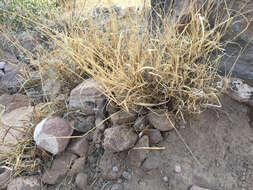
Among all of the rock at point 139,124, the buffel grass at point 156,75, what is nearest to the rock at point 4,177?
the buffel grass at point 156,75

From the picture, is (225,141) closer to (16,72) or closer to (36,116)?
(36,116)

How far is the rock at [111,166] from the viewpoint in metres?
1.15

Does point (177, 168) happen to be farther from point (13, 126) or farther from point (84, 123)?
point (13, 126)

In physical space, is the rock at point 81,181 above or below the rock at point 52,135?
below

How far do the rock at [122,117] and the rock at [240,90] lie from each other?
0.55 meters

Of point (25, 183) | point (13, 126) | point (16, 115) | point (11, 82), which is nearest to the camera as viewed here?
point (25, 183)

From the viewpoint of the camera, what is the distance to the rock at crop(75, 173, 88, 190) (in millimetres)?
1165

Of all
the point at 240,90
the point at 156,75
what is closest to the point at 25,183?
the point at 156,75

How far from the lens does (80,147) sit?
125cm

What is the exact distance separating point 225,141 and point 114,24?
0.90 m

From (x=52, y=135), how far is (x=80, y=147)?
0.53 feet

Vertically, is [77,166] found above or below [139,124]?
below

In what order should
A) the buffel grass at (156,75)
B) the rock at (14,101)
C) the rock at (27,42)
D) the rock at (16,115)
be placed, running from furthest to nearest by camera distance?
1. the rock at (27,42)
2. the rock at (14,101)
3. the rock at (16,115)
4. the buffel grass at (156,75)

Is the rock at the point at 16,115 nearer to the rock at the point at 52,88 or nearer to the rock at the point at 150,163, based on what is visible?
the rock at the point at 52,88
